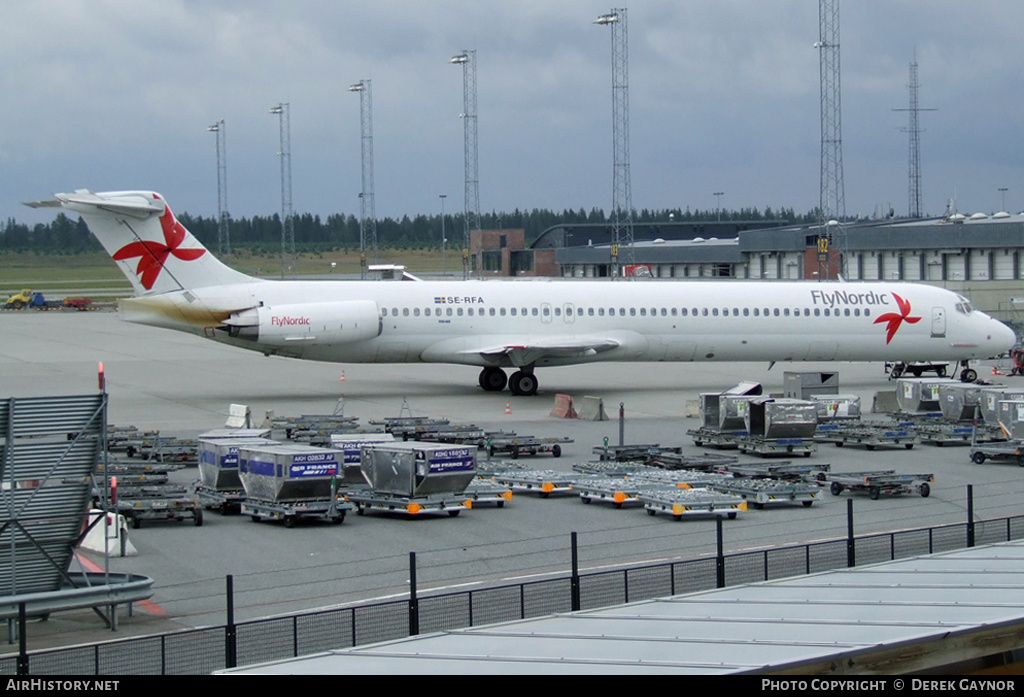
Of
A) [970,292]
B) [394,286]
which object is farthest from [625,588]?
[970,292]

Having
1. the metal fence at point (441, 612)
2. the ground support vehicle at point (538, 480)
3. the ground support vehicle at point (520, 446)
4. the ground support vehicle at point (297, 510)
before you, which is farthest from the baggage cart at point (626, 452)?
the metal fence at point (441, 612)

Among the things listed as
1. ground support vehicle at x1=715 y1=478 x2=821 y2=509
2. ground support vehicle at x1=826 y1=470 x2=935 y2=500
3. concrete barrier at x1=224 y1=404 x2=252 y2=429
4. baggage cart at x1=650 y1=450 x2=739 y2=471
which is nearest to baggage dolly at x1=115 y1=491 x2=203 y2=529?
ground support vehicle at x1=715 y1=478 x2=821 y2=509

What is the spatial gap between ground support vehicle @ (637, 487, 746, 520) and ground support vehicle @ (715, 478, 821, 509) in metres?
0.78

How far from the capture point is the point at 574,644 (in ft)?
40.8

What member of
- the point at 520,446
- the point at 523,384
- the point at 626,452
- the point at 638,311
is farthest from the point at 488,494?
the point at 638,311

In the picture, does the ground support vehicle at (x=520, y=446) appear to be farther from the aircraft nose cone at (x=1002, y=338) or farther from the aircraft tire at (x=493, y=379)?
→ the aircraft nose cone at (x=1002, y=338)

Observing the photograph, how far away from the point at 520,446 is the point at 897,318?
21.2m

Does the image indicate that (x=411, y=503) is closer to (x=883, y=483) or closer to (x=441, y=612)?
(x=441, y=612)

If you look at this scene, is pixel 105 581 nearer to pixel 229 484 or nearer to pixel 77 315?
pixel 229 484

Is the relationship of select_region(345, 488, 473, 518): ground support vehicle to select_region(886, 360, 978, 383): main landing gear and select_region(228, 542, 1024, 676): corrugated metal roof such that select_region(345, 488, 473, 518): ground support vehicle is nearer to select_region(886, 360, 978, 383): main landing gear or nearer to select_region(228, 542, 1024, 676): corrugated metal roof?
select_region(228, 542, 1024, 676): corrugated metal roof

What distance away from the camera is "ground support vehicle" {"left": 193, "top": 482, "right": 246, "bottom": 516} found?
972 inches

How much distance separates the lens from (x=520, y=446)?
32.0m

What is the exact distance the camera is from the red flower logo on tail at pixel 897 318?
47300 mm

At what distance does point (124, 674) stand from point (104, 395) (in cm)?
503
